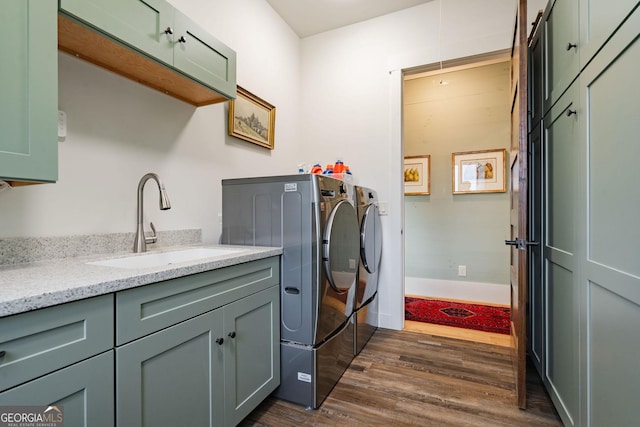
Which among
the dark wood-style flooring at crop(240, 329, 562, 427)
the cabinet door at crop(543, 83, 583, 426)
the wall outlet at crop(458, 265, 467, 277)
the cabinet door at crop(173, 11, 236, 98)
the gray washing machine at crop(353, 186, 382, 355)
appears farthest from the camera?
the wall outlet at crop(458, 265, 467, 277)

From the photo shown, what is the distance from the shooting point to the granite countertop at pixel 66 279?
2.32ft

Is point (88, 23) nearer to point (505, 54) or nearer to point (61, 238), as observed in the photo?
point (61, 238)

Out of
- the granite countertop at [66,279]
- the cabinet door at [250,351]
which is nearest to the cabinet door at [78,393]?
the granite countertop at [66,279]

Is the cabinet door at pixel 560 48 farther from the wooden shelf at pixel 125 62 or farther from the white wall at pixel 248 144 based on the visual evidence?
the wooden shelf at pixel 125 62

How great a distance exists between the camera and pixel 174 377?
1.07 m

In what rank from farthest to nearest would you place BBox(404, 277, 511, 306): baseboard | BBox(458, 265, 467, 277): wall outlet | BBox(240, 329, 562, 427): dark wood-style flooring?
BBox(458, 265, 467, 277): wall outlet
BBox(404, 277, 511, 306): baseboard
BBox(240, 329, 562, 427): dark wood-style flooring

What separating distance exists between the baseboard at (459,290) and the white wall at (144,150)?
2434 mm

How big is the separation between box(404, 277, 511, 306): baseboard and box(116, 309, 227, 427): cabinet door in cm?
312

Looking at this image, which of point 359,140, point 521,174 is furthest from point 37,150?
point 359,140

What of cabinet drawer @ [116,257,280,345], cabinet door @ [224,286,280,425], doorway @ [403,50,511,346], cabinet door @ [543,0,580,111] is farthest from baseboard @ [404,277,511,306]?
cabinet drawer @ [116,257,280,345]

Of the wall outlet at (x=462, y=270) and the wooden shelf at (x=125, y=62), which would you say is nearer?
the wooden shelf at (x=125, y=62)

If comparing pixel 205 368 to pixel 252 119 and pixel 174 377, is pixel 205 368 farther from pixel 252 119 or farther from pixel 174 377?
pixel 252 119

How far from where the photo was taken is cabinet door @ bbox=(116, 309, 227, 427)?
0.92 metres

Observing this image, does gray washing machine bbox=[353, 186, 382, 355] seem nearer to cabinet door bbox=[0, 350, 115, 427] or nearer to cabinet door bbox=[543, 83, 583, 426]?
cabinet door bbox=[543, 83, 583, 426]
